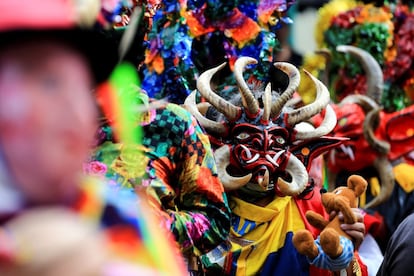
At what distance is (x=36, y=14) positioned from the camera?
1121 millimetres

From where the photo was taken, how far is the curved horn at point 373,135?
5.12 m

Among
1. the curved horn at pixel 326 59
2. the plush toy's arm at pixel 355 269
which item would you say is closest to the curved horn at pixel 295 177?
the plush toy's arm at pixel 355 269

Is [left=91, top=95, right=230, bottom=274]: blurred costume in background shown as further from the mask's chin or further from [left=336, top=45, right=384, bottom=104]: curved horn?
[left=336, top=45, right=384, bottom=104]: curved horn

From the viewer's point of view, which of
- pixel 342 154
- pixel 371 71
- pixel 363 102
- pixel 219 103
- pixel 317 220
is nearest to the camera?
pixel 317 220

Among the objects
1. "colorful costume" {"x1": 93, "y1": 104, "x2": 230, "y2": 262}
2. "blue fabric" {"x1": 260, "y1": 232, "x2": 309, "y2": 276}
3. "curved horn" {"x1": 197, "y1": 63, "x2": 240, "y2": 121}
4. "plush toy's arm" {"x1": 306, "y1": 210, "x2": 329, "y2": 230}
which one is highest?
"colorful costume" {"x1": 93, "y1": 104, "x2": 230, "y2": 262}

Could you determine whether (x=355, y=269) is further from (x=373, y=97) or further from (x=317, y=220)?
(x=373, y=97)

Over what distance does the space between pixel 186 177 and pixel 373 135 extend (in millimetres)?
2632

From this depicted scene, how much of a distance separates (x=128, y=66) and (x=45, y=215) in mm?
264

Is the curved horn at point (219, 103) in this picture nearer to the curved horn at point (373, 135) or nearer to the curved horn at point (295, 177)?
the curved horn at point (295, 177)

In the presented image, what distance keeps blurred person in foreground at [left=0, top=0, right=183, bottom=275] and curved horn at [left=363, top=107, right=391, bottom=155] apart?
4.02 meters

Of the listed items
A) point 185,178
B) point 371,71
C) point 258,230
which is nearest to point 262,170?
point 258,230

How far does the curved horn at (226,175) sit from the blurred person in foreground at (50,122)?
2.19 m

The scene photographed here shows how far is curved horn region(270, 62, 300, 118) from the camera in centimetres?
346

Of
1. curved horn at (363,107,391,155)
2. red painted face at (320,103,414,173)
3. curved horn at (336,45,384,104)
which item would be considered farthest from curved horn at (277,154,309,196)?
curved horn at (336,45,384,104)
